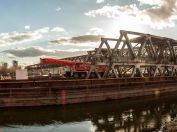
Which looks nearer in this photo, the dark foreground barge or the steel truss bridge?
the dark foreground barge

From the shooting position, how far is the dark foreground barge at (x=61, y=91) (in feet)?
104

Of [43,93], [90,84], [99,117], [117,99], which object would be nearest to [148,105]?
[117,99]

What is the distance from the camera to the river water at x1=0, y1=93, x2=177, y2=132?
2469cm

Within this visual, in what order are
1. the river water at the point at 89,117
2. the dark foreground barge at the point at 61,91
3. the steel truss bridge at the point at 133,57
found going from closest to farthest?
1. the river water at the point at 89,117
2. the dark foreground barge at the point at 61,91
3. the steel truss bridge at the point at 133,57

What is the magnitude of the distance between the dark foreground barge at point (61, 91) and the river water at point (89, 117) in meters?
0.94

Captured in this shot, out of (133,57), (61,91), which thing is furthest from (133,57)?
(61,91)

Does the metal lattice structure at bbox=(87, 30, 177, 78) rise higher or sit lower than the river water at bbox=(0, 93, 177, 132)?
higher

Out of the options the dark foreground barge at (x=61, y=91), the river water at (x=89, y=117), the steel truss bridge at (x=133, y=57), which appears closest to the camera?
the river water at (x=89, y=117)

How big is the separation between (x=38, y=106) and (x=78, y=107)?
4.52m

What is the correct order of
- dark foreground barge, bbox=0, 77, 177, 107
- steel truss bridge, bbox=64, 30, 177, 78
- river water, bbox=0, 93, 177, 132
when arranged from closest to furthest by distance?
1. river water, bbox=0, 93, 177, 132
2. dark foreground barge, bbox=0, 77, 177, 107
3. steel truss bridge, bbox=64, 30, 177, 78

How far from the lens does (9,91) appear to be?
104 feet

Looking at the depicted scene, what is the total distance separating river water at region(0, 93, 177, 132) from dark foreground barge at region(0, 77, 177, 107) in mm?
941

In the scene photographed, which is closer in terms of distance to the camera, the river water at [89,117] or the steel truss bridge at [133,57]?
the river water at [89,117]

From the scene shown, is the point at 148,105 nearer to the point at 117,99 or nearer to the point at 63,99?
the point at 117,99
